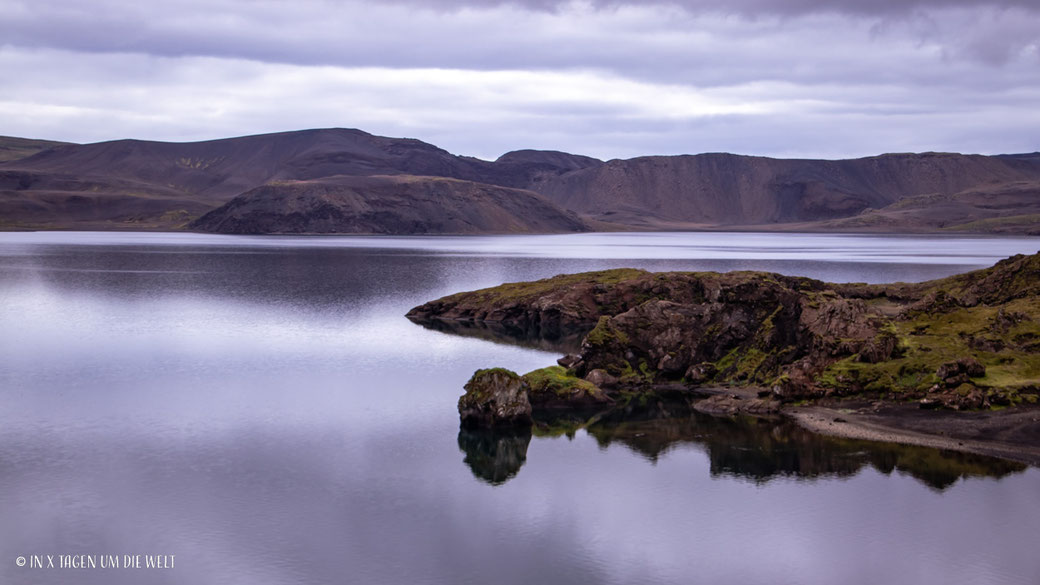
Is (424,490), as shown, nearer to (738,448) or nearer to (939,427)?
(738,448)

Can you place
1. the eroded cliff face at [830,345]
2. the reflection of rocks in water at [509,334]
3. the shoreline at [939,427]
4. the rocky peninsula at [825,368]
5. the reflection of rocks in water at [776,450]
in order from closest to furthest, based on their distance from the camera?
the reflection of rocks in water at [776,450] → the shoreline at [939,427] → the rocky peninsula at [825,368] → the eroded cliff face at [830,345] → the reflection of rocks in water at [509,334]

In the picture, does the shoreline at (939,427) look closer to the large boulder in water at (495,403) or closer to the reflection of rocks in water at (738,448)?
the reflection of rocks in water at (738,448)

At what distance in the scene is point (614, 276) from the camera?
96.2 metres

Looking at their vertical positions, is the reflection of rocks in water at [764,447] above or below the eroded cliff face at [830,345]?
below

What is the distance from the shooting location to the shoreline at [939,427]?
43656mm

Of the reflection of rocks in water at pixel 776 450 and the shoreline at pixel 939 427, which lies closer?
the reflection of rocks in water at pixel 776 450

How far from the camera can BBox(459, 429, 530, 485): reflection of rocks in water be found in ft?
137

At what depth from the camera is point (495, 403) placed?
4838cm

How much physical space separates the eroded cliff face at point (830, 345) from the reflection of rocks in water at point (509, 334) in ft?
39.5

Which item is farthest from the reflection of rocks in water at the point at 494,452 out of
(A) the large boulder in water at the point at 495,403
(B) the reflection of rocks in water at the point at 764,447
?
(B) the reflection of rocks in water at the point at 764,447

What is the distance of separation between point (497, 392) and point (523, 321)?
1705 inches

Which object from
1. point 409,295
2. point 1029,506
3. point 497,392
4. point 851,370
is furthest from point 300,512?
point 409,295

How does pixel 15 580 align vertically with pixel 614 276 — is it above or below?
below

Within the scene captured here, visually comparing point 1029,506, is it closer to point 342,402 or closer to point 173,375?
point 342,402
